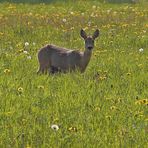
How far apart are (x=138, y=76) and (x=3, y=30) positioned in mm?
6425

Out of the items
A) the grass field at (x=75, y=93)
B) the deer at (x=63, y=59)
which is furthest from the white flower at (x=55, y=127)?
the deer at (x=63, y=59)

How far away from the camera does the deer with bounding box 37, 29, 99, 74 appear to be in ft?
34.1

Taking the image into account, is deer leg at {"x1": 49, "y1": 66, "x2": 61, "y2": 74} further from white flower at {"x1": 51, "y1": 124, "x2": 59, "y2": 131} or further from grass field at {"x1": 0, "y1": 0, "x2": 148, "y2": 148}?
white flower at {"x1": 51, "y1": 124, "x2": 59, "y2": 131}

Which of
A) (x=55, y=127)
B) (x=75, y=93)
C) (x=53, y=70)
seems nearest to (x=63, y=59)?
(x=53, y=70)

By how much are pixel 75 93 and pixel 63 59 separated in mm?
2504

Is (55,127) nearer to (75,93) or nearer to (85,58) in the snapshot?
(75,93)

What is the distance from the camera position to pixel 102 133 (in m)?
6.29

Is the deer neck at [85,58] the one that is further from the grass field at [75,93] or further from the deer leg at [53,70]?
the deer leg at [53,70]

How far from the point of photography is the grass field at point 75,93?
613 cm

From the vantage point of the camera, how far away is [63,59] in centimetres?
1056

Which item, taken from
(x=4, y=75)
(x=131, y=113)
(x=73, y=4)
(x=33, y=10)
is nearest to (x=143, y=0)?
(x=73, y=4)

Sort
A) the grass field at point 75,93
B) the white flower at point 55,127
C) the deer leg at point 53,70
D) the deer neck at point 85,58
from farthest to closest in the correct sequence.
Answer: the deer leg at point 53,70 → the deer neck at point 85,58 → the white flower at point 55,127 → the grass field at point 75,93

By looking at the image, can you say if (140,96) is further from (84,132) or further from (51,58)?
(51,58)

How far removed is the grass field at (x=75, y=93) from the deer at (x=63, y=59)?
0.54ft
